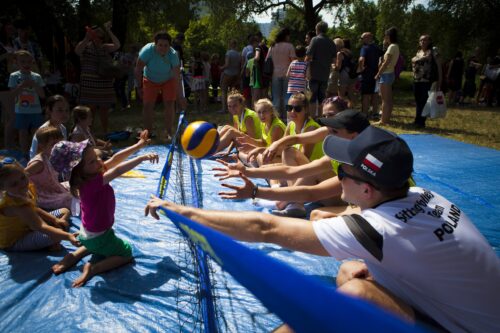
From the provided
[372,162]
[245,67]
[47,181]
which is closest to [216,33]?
[245,67]

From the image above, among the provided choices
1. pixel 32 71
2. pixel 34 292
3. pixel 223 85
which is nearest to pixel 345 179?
pixel 34 292

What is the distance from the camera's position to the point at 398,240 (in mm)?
1684

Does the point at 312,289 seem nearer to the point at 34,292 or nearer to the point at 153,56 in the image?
the point at 34,292

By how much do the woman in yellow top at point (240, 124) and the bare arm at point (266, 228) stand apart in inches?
168

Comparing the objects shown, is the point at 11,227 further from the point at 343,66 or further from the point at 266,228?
the point at 343,66

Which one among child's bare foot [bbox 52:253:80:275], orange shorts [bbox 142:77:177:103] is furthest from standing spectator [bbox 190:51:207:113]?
child's bare foot [bbox 52:253:80:275]

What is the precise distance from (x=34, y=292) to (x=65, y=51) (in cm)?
1354

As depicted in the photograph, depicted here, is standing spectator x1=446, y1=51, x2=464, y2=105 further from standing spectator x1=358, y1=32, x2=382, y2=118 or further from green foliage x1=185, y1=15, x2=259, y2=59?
green foliage x1=185, y1=15, x2=259, y2=59

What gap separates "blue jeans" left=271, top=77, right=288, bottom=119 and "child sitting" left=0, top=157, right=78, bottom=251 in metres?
7.65

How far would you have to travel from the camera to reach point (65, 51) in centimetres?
1441

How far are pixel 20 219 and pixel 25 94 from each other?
409cm

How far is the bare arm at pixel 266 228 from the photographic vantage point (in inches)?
75.7

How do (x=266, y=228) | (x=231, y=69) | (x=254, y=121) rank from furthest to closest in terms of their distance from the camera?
(x=231, y=69) < (x=254, y=121) < (x=266, y=228)

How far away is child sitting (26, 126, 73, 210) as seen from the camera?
4.40m
